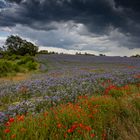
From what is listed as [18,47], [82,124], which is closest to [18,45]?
[18,47]

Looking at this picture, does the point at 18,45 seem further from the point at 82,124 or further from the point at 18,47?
the point at 82,124

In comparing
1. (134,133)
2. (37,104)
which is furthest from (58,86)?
(134,133)

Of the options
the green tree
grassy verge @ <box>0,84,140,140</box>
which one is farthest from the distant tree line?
grassy verge @ <box>0,84,140,140</box>

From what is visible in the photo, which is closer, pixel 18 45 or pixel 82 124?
pixel 82 124

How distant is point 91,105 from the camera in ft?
16.1

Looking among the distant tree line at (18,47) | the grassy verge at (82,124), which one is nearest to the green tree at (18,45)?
the distant tree line at (18,47)

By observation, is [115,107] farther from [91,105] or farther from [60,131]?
[60,131]

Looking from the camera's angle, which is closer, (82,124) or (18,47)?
(82,124)

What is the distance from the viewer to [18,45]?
51500 millimetres

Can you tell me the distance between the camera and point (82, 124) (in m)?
3.76

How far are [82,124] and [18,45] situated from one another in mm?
49393

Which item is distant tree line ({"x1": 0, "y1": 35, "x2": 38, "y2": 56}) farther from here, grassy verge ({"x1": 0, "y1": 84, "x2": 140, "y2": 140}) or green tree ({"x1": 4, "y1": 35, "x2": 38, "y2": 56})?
grassy verge ({"x1": 0, "y1": 84, "x2": 140, "y2": 140})

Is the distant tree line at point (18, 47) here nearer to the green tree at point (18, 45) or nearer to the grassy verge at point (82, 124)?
the green tree at point (18, 45)

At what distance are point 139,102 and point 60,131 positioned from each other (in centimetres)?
205
